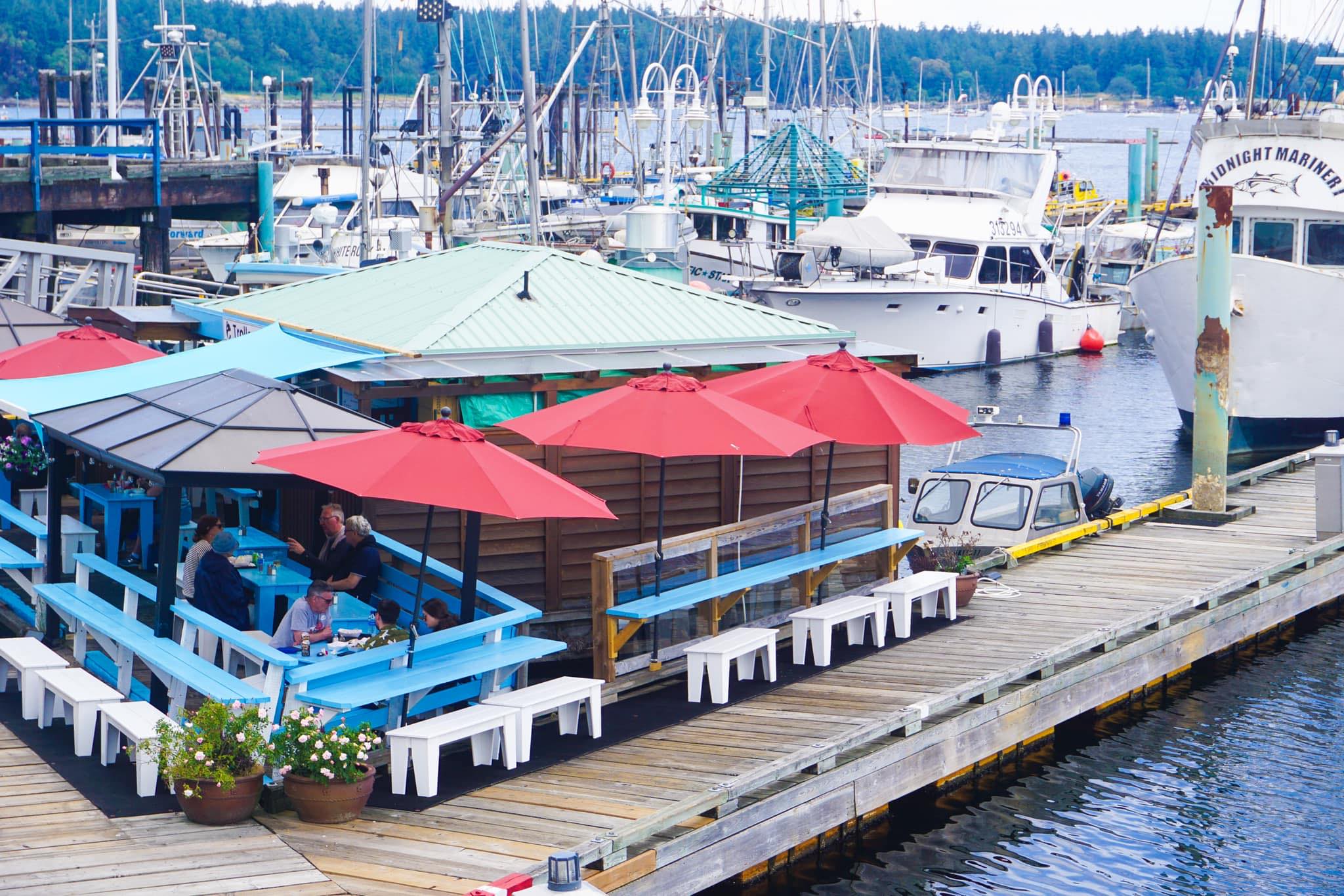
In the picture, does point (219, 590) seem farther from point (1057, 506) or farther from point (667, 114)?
point (667, 114)

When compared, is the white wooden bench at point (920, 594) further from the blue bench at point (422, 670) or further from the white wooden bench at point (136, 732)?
the white wooden bench at point (136, 732)

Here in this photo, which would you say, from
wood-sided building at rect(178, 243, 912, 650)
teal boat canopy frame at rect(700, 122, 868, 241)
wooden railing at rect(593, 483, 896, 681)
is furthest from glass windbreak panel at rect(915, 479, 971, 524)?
teal boat canopy frame at rect(700, 122, 868, 241)

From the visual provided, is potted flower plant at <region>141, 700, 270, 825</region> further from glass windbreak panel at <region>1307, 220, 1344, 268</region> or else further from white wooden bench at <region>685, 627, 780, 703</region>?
glass windbreak panel at <region>1307, 220, 1344, 268</region>

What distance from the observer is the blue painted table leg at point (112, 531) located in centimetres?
1380

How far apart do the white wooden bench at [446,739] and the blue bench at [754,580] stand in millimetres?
1704

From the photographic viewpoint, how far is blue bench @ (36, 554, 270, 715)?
1030 cm

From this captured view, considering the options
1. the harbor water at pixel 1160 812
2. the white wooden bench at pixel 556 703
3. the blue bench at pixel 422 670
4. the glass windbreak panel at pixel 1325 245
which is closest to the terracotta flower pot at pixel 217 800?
the blue bench at pixel 422 670

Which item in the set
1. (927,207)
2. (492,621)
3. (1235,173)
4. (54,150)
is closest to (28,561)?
(492,621)

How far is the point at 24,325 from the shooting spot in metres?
17.4

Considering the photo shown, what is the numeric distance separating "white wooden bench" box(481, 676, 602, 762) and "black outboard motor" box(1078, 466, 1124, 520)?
10.7 metres

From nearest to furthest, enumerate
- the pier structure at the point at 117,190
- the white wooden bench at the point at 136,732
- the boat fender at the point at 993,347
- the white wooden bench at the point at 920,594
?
the white wooden bench at the point at 136,732 → the white wooden bench at the point at 920,594 → the pier structure at the point at 117,190 → the boat fender at the point at 993,347

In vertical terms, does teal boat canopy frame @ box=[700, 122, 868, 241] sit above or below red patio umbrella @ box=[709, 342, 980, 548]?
above

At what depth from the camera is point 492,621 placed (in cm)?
1120

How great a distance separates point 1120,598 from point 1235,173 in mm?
16801
